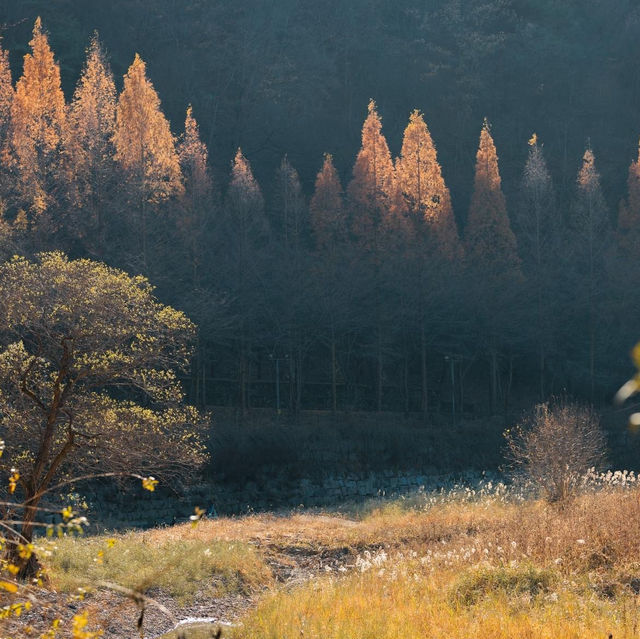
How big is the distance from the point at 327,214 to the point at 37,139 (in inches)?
527

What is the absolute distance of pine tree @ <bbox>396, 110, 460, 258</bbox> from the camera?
42875mm

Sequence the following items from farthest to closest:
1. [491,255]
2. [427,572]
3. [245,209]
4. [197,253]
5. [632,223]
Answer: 1. [632,223]
2. [491,255]
3. [245,209]
4. [197,253]
5. [427,572]

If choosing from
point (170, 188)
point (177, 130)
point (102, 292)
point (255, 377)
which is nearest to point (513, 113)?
point (177, 130)

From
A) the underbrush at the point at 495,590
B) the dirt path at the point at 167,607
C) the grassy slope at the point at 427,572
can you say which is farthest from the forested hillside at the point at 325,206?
the underbrush at the point at 495,590

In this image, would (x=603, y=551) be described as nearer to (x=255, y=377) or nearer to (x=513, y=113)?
(x=255, y=377)

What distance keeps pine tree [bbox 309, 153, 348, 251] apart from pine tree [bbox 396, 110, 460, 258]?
3334 mm

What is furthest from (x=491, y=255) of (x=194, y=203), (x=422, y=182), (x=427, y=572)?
(x=427, y=572)

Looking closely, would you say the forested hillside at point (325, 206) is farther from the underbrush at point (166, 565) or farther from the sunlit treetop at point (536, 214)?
the underbrush at point (166, 565)

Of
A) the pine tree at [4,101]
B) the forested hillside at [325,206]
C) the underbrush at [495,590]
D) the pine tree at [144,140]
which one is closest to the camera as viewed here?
the underbrush at [495,590]

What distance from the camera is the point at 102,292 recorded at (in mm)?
14086

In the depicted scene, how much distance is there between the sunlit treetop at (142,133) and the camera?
36719 mm

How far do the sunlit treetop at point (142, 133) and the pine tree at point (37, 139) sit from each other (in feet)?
8.56

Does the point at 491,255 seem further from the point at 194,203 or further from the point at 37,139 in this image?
the point at 37,139

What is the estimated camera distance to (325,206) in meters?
42.1
